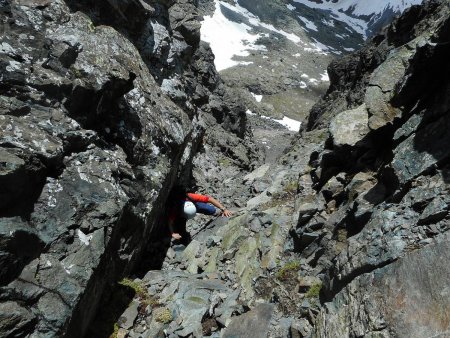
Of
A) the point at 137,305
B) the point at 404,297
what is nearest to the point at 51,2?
the point at 137,305

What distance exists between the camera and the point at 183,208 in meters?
16.2

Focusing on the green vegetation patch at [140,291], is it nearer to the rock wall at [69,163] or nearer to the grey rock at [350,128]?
the rock wall at [69,163]

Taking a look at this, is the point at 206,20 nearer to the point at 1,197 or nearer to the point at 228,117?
the point at 228,117

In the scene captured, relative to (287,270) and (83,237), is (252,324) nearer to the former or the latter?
(287,270)

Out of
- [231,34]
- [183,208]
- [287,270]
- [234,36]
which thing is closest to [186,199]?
[183,208]

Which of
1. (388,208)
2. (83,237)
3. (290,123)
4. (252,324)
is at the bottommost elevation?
(290,123)

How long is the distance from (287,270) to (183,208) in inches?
257

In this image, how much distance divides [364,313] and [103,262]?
687cm

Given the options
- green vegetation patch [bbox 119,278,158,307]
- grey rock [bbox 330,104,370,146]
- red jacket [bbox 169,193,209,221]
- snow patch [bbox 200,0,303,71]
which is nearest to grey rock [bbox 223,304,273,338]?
green vegetation patch [bbox 119,278,158,307]

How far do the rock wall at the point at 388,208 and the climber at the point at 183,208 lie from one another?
465 cm

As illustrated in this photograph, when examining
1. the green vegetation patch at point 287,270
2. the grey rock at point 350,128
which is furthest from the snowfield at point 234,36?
the green vegetation patch at point 287,270

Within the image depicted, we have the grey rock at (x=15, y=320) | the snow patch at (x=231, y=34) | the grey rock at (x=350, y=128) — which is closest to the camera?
the grey rock at (x=15, y=320)

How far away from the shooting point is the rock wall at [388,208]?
22.6ft

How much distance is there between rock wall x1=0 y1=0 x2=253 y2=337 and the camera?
8070mm
